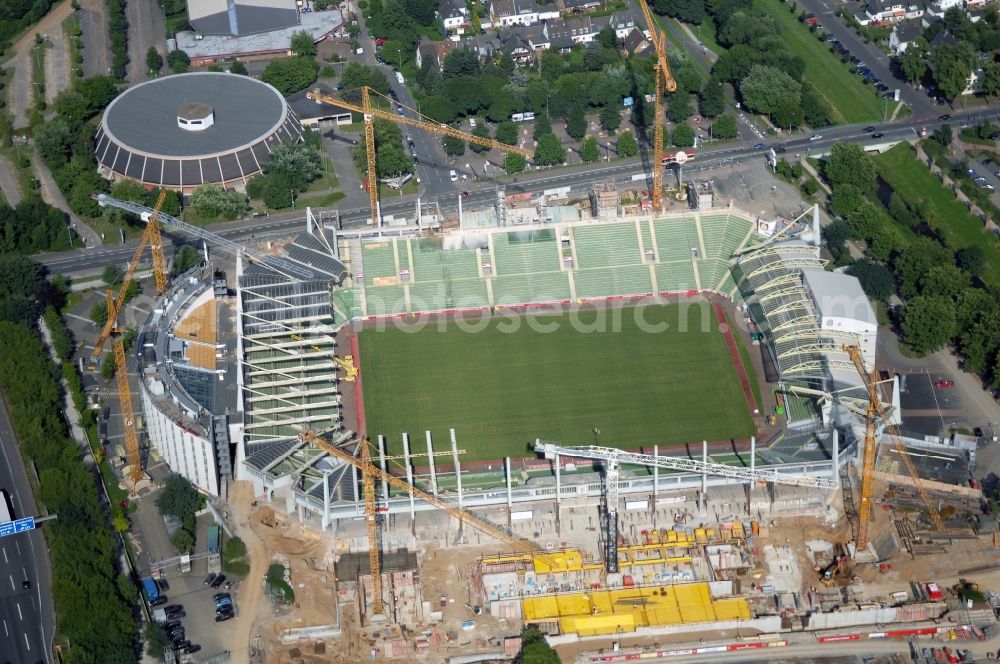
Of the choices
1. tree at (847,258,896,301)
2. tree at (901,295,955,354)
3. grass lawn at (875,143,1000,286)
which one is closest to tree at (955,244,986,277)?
grass lawn at (875,143,1000,286)

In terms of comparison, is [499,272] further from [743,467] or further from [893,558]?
[893,558]

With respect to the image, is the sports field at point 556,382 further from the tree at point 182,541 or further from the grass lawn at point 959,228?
the grass lawn at point 959,228

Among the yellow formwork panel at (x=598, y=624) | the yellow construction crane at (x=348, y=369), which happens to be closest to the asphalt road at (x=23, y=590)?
the yellow construction crane at (x=348, y=369)

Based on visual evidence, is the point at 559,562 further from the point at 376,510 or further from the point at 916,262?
the point at 916,262

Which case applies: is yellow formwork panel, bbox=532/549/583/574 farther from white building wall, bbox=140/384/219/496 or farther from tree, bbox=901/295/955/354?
tree, bbox=901/295/955/354

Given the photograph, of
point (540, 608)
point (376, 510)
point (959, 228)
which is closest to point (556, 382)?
point (376, 510)

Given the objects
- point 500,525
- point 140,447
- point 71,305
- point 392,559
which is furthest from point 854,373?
point 71,305
